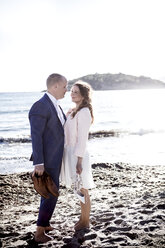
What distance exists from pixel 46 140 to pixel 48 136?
6cm

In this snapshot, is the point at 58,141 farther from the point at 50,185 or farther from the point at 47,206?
the point at 47,206

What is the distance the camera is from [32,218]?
506 cm

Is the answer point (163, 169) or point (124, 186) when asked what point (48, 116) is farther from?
point (163, 169)

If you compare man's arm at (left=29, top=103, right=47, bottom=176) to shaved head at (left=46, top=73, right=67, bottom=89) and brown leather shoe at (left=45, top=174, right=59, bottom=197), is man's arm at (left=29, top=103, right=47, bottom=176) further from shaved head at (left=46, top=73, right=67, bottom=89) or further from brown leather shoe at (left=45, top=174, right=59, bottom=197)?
shaved head at (left=46, top=73, right=67, bottom=89)

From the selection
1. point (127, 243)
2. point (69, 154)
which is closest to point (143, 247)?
point (127, 243)

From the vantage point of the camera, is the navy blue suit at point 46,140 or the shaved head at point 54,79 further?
the shaved head at point 54,79

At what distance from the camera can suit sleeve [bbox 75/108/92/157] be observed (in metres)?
3.78

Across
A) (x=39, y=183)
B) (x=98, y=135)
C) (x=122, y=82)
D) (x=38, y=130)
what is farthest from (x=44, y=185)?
(x=122, y=82)

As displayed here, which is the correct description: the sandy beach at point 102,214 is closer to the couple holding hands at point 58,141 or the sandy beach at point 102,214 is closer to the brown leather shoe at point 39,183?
the couple holding hands at point 58,141

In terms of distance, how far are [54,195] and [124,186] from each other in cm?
397

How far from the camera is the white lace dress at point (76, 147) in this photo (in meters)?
3.79

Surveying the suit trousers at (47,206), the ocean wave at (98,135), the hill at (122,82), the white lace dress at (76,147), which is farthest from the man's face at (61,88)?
the hill at (122,82)

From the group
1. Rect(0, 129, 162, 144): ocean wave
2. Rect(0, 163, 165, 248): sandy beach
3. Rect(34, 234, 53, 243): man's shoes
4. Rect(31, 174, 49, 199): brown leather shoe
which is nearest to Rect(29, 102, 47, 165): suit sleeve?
Rect(31, 174, 49, 199): brown leather shoe

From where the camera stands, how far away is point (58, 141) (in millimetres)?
3717
